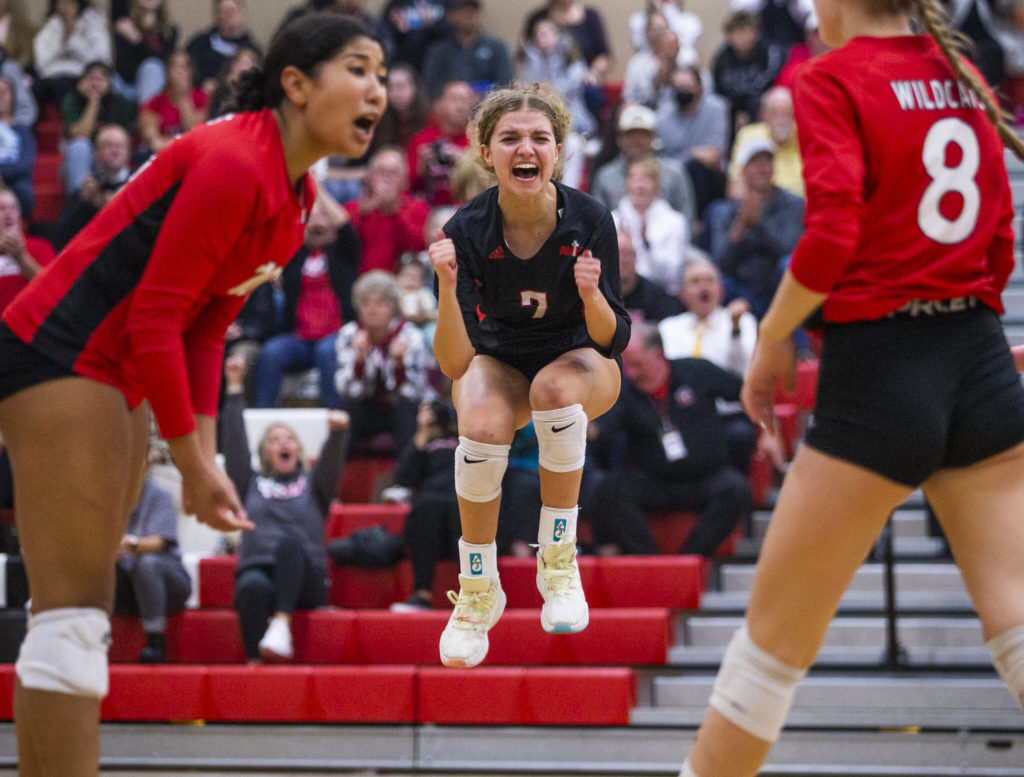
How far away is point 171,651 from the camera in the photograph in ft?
22.1

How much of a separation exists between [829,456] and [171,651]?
16.6 feet

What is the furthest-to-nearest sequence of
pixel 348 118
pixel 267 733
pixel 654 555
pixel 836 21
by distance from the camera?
pixel 654 555, pixel 267 733, pixel 348 118, pixel 836 21

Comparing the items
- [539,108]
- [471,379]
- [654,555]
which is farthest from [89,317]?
[654,555]

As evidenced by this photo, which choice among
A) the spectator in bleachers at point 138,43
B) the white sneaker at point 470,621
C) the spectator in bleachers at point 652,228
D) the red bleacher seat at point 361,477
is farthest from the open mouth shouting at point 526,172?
the spectator in bleachers at point 138,43

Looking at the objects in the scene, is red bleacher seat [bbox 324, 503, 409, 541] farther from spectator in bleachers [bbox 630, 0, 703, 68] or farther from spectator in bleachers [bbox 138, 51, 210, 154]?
spectator in bleachers [bbox 630, 0, 703, 68]

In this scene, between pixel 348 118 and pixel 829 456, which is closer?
pixel 829 456

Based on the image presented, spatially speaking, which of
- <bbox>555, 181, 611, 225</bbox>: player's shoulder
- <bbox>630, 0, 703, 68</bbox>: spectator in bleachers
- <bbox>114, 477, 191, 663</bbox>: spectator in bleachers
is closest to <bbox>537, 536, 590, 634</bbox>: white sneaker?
<bbox>555, 181, 611, 225</bbox>: player's shoulder

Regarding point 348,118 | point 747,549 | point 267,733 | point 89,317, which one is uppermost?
point 348,118

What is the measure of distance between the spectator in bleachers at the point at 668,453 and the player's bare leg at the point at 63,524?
4011mm

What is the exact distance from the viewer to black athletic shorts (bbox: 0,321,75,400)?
105 inches

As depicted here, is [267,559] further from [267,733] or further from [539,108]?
[539,108]

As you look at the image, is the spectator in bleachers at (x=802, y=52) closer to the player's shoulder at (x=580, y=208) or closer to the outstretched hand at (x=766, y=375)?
the player's shoulder at (x=580, y=208)

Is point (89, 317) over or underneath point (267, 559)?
over

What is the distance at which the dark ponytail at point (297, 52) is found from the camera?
282 cm
